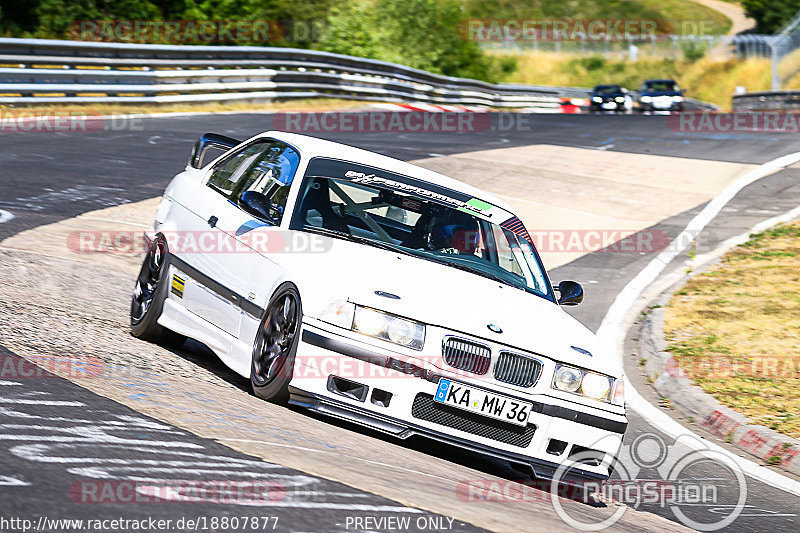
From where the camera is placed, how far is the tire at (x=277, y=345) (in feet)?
19.7

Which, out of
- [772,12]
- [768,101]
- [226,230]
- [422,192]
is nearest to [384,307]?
[422,192]

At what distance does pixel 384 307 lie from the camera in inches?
233

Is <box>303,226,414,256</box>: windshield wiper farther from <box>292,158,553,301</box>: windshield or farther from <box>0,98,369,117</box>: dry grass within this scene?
<box>0,98,369,117</box>: dry grass

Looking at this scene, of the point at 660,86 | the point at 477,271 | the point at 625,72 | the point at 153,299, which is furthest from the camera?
the point at 625,72

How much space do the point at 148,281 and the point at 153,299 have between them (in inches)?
13.3

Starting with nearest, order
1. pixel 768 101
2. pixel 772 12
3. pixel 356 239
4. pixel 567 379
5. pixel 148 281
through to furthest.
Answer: pixel 567 379 < pixel 356 239 < pixel 148 281 < pixel 768 101 < pixel 772 12

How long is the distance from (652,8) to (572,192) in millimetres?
87768

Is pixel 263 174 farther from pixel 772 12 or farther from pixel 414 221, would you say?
pixel 772 12

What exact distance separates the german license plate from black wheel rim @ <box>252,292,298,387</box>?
0.86 m

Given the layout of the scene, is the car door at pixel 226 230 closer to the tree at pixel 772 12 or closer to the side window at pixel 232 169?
the side window at pixel 232 169

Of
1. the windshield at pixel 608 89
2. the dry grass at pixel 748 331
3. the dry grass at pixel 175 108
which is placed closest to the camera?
the dry grass at pixel 748 331

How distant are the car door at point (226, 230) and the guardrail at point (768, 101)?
33894mm

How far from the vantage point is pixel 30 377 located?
19.0ft

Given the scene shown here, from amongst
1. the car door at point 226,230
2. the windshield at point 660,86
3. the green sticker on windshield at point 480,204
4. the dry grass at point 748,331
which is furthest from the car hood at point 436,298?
the windshield at point 660,86
